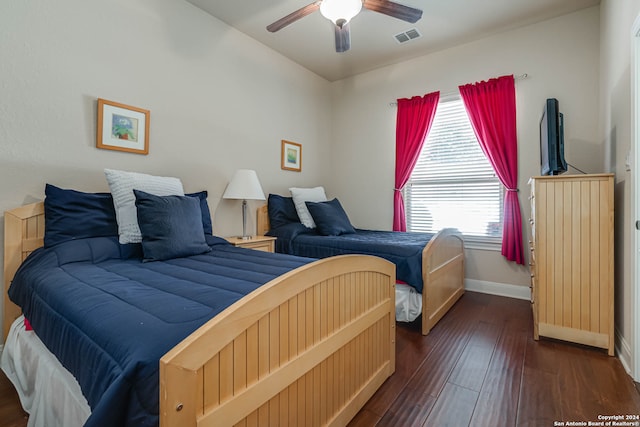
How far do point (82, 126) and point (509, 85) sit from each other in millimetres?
3844

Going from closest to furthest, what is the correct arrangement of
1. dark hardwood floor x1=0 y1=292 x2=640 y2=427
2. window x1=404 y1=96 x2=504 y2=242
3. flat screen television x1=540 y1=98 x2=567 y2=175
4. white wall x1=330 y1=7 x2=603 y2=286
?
1. dark hardwood floor x1=0 y1=292 x2=640 y2=427
2. flat screen television x1=540 y1=98 x2=567 y2=175
3. white wall x1=330 y1=7 x2=603 y2=286
4. window x1=404 y1=96 x2=504 y2=242

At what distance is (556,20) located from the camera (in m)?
2.98

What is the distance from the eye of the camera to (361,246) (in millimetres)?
2674

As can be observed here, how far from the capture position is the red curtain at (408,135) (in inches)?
144

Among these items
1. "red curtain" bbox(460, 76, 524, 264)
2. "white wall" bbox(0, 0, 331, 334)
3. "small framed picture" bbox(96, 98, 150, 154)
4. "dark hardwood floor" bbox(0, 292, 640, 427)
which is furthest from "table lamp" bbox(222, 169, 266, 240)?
"red curtain" bbox(460, 76, 524, 264)

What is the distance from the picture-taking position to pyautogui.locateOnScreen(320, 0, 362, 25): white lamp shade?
2.02 meters

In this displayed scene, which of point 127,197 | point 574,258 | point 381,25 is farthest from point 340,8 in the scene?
point 574,258

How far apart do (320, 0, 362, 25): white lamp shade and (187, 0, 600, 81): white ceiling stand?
820 mm

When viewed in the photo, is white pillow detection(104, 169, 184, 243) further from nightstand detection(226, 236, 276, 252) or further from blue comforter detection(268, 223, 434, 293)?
blue comforter detection(268, 223, 434, 293)

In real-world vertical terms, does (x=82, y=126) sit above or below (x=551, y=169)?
above

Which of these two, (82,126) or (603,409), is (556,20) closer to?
(603,409)

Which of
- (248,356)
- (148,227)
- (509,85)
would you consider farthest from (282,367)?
(509,85)

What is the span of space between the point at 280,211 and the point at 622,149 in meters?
2.82

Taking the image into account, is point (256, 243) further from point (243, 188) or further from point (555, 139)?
point (555, 139)
